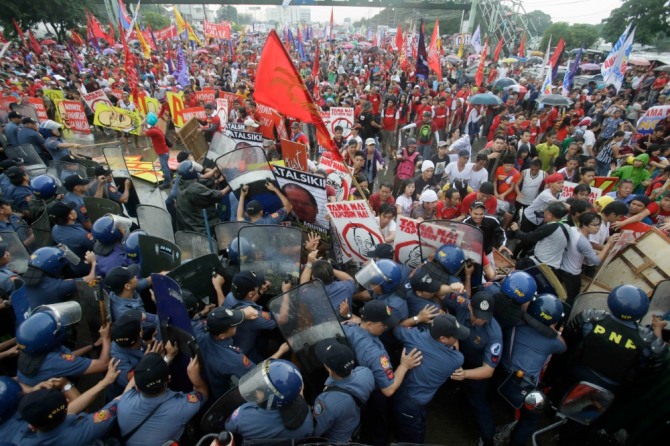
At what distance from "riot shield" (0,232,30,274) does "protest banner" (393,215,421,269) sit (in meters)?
4.28

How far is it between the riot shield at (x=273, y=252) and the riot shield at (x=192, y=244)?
773mm

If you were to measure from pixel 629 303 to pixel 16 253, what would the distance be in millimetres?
6196

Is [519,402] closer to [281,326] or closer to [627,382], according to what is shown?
[627,382]

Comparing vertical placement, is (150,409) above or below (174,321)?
below

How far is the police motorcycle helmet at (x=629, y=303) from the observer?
2859 mm

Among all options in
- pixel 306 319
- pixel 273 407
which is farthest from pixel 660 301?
pixel 273 407

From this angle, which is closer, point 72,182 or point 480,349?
point 480,349

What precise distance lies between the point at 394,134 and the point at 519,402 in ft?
33.9

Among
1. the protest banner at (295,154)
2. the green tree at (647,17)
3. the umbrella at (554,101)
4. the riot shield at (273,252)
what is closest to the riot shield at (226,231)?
the riot shield at (273,252)

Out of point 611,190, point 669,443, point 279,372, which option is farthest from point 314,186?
point 611,190

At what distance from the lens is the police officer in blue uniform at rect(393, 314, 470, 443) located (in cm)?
278

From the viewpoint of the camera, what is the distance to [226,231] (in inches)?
165

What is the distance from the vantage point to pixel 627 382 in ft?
9.79

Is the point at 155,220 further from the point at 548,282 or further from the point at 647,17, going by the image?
the point at 647,17
